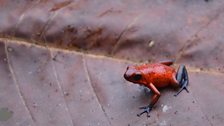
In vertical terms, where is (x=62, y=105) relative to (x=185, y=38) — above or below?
below

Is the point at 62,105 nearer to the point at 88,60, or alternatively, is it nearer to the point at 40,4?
the point at 88,60

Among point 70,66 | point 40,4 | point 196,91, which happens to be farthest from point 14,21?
point 196,91

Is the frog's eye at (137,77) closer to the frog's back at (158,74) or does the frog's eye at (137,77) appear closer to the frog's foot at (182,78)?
the frog's back at (158,74)

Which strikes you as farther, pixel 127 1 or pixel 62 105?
pixel 127 1

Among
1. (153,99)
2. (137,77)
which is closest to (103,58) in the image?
(137,77)

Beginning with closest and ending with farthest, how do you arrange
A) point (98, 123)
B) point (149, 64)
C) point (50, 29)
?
1. point (98, 123)
2. point (149, 64)
3. point (50, 29)

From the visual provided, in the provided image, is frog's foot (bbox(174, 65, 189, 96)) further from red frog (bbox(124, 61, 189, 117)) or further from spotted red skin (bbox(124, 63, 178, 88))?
spotted red skin (bbox(124, 63, 178, 88))

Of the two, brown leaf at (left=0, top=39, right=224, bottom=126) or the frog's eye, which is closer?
brown leaf at (left=0, top=39, right=224, bottom=126)

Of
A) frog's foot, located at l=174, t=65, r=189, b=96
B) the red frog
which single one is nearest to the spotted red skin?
the red frog
